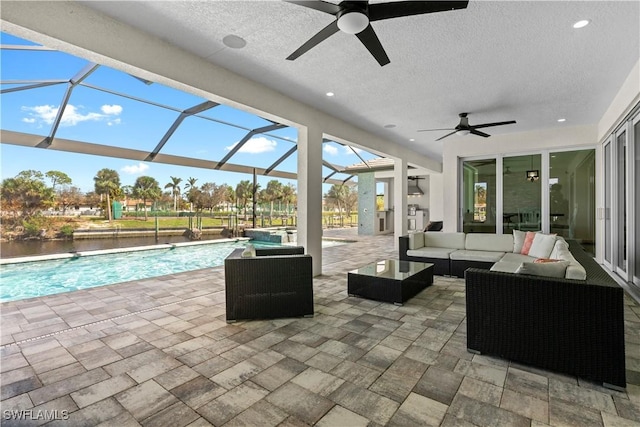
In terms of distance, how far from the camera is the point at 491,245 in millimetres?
5480

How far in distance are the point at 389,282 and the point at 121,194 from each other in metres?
9.06

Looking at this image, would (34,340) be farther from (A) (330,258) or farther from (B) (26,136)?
(B) (26,136)

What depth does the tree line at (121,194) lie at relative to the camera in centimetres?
739

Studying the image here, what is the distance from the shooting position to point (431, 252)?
550 centimetres

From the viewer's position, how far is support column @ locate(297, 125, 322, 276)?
17.4 feet

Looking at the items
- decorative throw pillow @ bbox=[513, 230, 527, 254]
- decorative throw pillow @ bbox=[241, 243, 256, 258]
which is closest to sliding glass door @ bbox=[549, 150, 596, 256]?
decorative throw pillow @ bbox=[513, 230, 527, 254]

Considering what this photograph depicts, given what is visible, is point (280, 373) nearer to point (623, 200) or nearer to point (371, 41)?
point (371, 41)

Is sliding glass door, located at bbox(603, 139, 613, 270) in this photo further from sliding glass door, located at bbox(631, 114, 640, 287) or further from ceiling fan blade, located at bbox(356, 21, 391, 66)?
ceiling fan blade, located at bbox(356, 21, 391, 66)

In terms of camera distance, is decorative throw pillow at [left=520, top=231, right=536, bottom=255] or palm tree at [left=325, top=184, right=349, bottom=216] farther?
palm tree at [left=325, top=184, right=349, bottom=216]

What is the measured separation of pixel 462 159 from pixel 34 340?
8670 millimetres

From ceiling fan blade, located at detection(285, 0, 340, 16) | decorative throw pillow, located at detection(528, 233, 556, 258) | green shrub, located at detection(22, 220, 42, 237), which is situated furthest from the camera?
green shrub, located at detection(22, 220, 42, 237)

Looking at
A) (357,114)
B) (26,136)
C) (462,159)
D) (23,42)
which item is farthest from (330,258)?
(26,136)

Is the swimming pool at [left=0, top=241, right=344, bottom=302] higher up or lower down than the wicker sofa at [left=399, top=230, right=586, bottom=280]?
lower down

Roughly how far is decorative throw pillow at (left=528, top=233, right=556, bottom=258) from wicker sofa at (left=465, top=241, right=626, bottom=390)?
7.46ft
